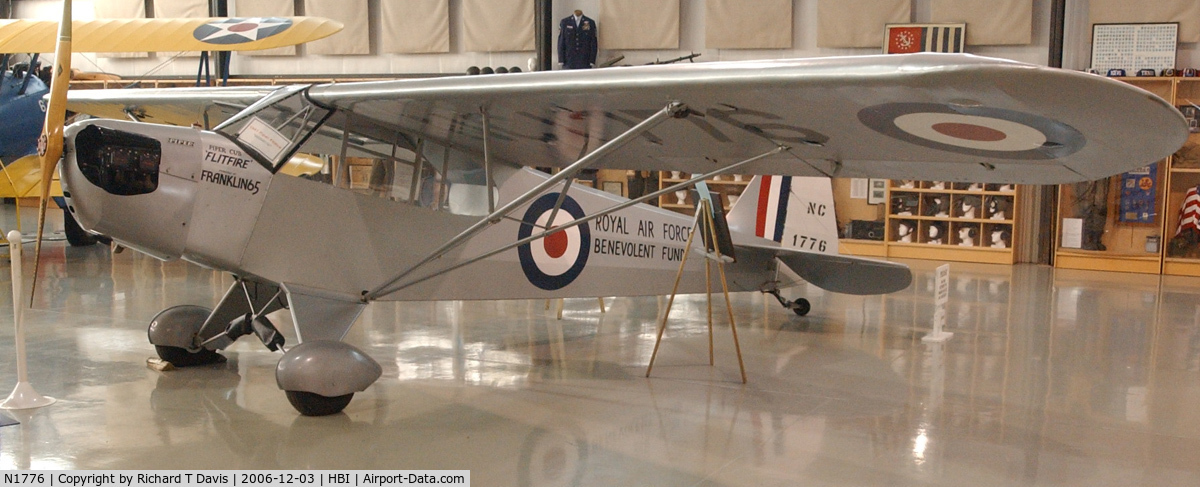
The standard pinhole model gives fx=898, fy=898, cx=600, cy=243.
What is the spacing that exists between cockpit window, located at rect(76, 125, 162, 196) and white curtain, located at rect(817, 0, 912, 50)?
11.7m

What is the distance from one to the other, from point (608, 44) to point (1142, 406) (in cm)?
1170

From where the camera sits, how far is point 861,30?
13.9 metres

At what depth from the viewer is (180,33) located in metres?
11.6

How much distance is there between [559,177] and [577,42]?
1089 cm

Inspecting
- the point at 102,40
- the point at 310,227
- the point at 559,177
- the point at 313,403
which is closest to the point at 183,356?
the point at 310,227

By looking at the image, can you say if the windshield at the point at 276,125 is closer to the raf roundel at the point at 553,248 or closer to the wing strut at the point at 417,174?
the wing strut at the point at 417,174

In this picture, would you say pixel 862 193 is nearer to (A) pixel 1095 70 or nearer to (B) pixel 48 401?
(A) pixel 1095 70

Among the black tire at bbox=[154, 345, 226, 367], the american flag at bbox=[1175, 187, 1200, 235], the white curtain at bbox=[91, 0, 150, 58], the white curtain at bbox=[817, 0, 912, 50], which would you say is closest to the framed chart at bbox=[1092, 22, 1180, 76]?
the american flag at bbox=[1175, 187, 1200, 235]

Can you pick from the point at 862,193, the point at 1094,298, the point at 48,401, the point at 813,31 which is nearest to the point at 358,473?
the point at 48,401

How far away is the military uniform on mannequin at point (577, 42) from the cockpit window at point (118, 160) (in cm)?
1113

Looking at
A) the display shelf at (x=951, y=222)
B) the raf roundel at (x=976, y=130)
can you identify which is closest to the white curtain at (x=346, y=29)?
the display shelf at (x=951, y=222)

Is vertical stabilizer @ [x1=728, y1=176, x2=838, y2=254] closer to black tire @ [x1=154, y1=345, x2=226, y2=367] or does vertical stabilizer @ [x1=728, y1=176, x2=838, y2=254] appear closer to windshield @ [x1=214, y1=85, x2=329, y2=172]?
windshield @ [x1=214, y1=85, x2=329, y2=172]

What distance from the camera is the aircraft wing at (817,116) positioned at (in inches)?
127

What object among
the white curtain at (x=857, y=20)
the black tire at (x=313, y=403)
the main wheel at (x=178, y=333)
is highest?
the white curtain at (x=857, y=20)
